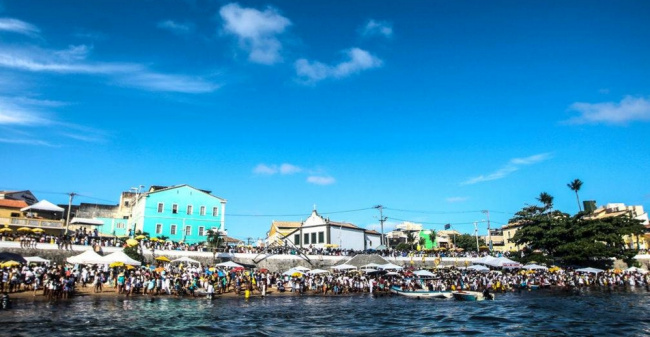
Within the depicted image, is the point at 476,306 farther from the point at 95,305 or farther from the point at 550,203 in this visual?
the point at 550,203

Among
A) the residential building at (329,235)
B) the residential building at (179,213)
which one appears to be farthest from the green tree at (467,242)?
the residential building at (179,213)

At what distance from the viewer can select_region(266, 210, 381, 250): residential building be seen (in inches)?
2662

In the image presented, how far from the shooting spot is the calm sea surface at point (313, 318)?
20.4m

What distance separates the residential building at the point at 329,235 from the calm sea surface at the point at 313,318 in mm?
32865

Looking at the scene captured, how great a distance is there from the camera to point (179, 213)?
200 feet

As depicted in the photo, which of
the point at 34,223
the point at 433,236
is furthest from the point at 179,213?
the point at 433,236

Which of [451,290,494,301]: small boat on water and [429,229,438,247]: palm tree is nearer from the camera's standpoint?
[451,290,494,301]: small boat on water

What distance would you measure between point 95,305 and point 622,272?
5876 centimetres

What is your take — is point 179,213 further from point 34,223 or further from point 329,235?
point 329,235

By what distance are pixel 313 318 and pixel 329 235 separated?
138 ft

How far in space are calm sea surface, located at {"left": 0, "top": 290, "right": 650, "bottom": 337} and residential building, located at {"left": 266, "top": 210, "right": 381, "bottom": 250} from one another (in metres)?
32.9

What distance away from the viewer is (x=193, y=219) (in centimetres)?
6162

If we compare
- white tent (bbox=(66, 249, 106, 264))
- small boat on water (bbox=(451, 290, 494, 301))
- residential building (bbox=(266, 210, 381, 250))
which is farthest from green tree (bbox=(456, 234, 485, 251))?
white tent (bbox=(66, 249, 106, 264))

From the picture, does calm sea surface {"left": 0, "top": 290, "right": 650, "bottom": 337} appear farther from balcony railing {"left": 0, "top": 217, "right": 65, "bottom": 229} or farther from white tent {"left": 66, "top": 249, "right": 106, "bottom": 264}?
balcony railing {"left": 0, "top": 217, "right": 65, "bottom": 229}
